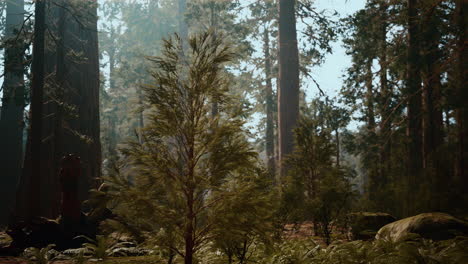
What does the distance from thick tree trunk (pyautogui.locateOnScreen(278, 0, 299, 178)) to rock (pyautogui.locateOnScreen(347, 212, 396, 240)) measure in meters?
6.35

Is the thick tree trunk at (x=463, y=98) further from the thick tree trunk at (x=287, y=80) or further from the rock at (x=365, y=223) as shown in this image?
the thick tree trunk at (x=287, y=80)

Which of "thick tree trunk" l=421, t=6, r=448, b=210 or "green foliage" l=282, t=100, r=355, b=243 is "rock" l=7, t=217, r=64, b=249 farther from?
"thick tree trunk" l=421, t=6, r=448, b=210

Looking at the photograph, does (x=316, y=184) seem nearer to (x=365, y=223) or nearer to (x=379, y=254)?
(x=365, y=223)

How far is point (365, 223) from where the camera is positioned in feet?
32.8

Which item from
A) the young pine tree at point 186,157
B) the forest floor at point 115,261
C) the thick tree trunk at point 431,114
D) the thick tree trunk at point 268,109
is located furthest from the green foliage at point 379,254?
the thick tree trunk at point 268,109

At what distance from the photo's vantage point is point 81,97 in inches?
571

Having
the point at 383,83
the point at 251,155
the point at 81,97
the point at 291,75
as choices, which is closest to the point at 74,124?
the point at 81,97

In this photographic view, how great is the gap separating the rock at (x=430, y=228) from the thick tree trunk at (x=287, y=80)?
8.28m

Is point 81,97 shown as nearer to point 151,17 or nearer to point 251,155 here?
point 251,155

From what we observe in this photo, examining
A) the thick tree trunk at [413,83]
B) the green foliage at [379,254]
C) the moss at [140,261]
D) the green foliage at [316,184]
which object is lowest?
the moss at [140,261]

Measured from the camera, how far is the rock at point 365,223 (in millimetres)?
9711

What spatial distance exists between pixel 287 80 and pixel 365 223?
7926 mm

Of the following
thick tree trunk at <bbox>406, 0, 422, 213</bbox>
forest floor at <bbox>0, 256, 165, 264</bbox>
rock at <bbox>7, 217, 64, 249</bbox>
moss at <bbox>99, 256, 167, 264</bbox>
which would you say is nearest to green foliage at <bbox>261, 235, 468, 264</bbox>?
moss at <bbox>99, 256, 167, 264</bbox>

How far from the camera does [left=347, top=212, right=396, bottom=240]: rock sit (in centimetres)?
971
